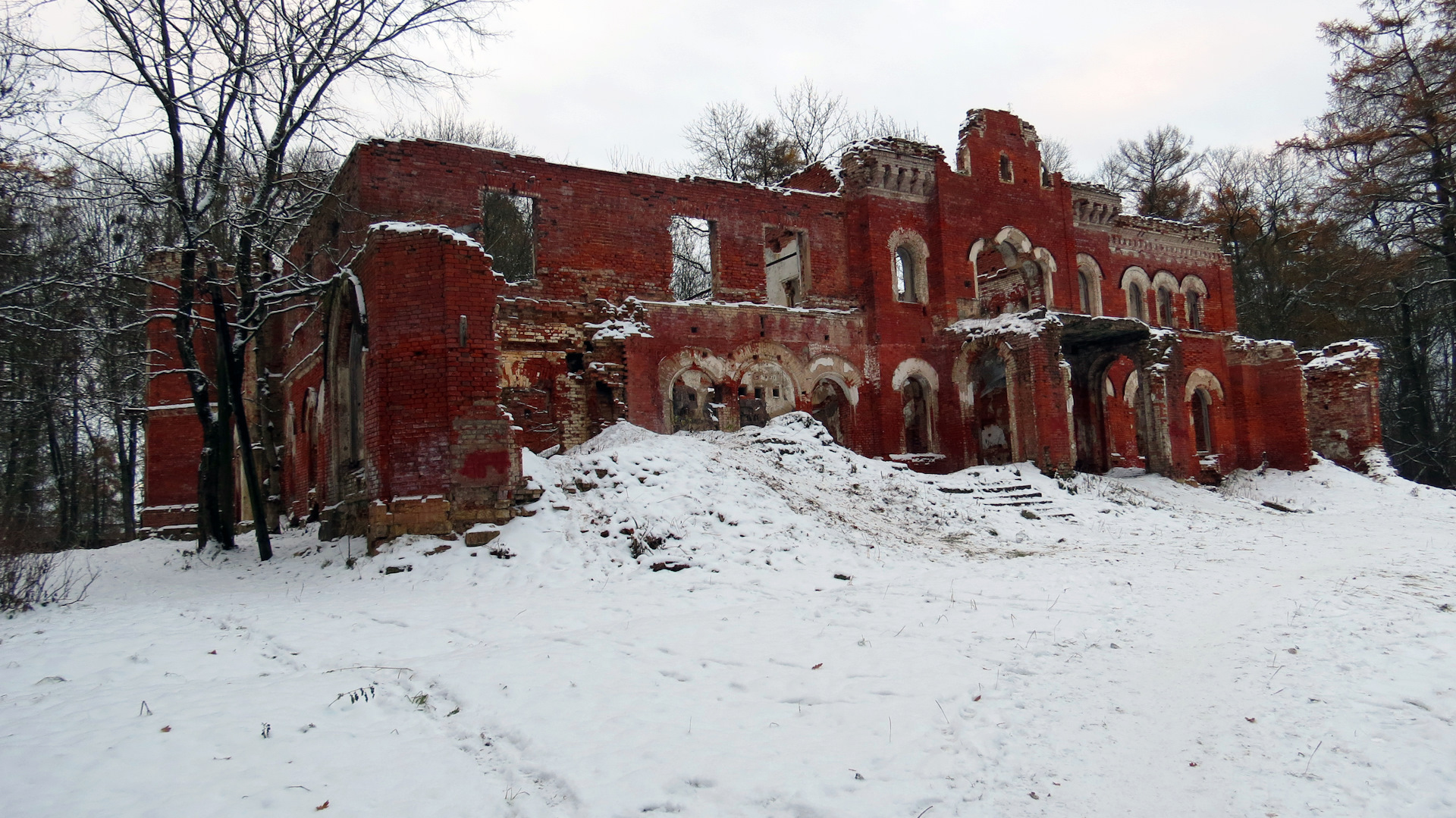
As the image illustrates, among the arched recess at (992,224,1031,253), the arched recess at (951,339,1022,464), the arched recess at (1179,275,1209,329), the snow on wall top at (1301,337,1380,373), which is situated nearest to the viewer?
the arched recess at (951,339,1022,464)

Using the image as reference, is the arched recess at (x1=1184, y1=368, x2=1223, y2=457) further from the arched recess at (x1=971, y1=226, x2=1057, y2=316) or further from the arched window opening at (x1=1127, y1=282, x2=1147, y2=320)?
the arched recess at (x1=971, y1=226, x2=1057, y2=316)

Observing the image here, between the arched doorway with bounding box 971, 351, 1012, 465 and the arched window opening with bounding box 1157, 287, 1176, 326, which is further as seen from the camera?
the arched window opening with bounding box 1157, 287, 1176, 326

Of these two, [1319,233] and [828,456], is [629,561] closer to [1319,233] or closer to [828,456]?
[828,456]

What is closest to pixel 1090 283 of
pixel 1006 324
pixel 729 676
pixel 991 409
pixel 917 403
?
pixel 991 409

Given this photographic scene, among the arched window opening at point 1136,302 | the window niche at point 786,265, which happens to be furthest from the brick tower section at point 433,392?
the arched window opening at point 1136,302

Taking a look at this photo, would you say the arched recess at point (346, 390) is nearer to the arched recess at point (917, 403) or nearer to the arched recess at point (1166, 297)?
the arched recess at point (917, 403)

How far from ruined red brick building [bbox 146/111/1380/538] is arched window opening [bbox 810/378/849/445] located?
→ 3.2 inches

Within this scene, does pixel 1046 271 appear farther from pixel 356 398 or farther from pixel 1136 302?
pixel 356 398

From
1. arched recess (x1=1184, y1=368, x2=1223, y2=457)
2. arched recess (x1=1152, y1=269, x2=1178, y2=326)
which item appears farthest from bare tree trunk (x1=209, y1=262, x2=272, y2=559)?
arched recess (x1=1152, y1=269, x2=1178, y2=326)

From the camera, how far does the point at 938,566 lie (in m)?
10.7

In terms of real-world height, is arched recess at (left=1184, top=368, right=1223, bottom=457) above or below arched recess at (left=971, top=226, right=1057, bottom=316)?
below

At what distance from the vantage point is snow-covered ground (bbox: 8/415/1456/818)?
4453mm

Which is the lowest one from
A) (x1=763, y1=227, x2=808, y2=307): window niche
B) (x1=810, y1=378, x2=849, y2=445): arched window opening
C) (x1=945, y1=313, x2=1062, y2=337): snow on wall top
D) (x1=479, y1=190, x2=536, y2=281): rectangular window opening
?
(x1=810, y1=378, x2=849, y2=445): arched window opening

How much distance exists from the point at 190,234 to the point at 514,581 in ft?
24.0
